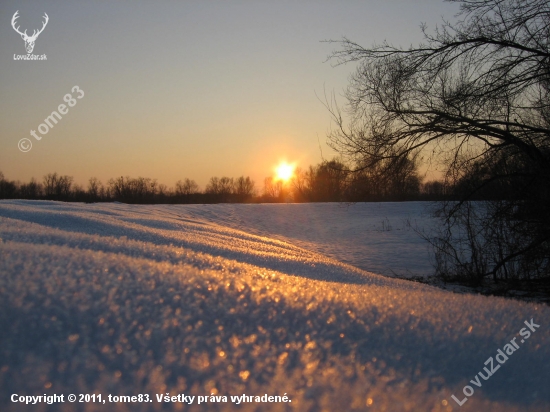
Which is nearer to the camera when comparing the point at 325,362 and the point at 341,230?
the point at 325,362

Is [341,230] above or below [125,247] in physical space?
below

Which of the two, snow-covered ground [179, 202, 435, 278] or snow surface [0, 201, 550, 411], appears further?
snow-covered ground [179, 202, 435, 278]

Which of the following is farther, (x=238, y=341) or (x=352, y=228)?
(x=352, y=228)

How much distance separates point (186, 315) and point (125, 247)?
800mm

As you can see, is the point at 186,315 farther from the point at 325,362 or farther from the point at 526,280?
the point at 526,280

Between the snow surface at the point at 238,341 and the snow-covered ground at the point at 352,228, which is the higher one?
the snow surface at the point at 238,341

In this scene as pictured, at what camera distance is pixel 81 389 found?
0.54 m

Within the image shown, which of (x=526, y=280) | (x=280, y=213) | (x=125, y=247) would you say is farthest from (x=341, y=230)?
(x=125, y=247)

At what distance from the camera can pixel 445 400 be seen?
638mm

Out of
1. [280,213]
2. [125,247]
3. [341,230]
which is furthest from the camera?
[280,213]

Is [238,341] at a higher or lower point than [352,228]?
higher

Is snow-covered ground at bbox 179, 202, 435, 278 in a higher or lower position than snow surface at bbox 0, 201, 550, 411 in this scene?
lower

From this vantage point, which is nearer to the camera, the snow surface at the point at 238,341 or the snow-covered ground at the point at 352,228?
the snow surface at the point at 238,341

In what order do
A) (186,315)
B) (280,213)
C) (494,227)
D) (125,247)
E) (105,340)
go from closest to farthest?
(105,340) < (186,315) < (125,247) < (494,227) < (280,213)
